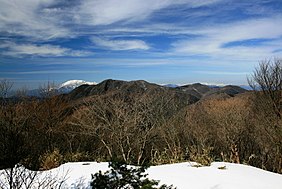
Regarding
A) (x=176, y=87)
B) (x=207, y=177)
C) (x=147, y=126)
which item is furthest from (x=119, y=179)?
(x=176, y=87)

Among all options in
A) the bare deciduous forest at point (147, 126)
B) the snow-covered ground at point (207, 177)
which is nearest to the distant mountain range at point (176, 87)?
the bare deciduous forest at point (147, 126)

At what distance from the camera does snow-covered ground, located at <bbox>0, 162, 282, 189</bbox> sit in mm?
6863

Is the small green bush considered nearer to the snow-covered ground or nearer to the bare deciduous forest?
the snow-covered ground

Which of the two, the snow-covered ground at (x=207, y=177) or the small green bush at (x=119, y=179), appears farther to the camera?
the snow-covered ground at (x=207, y=177)

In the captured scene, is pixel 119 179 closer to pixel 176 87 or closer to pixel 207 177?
pixel 207 177

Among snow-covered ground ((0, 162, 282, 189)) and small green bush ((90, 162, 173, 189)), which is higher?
small green bush ((90, 162, 173, 189))

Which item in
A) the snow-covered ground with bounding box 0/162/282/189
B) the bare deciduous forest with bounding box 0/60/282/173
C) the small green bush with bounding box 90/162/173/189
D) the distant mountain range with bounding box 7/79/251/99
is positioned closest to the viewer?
the small green bush with bounding box 90/162/173/189

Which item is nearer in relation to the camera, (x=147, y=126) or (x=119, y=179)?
(x=119, y=179)

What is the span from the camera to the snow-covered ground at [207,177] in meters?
6.86

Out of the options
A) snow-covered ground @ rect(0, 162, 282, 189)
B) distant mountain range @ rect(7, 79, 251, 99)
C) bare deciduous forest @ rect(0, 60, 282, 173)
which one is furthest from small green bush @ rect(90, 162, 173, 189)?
distant mountain range @ rect(7, 79, 251, 99)

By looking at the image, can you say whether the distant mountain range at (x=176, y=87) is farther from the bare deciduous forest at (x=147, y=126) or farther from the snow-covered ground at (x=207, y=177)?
the snow-covered ground at (x=207, y=177)

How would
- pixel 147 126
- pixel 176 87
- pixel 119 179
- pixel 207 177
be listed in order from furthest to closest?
pixel 176 87 → pixel 147 126 → pixel 207 177 → pixel 119 179

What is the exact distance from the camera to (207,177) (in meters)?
7.45

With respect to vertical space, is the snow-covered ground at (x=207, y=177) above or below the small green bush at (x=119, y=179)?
below
